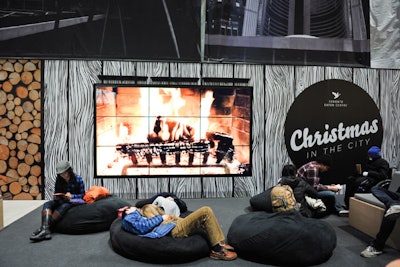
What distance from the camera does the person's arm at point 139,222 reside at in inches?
155

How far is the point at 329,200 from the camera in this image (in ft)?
18.7

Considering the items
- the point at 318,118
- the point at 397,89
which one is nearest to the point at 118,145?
the point at 318,118

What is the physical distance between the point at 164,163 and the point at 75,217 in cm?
218

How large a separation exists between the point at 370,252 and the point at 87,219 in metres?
3.49

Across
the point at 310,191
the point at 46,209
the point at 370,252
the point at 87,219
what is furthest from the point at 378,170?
the point at 46,209

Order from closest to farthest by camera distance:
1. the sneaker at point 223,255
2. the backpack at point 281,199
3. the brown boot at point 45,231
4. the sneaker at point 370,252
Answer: the sneaker at point 223,255 < the sneaker at point 370,252 < the backpack at point 281,199 < the brown boot at point 45,231

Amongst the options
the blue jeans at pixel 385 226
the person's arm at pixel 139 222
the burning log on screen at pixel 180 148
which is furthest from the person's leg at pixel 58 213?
the blue jeans at pixel 385 226

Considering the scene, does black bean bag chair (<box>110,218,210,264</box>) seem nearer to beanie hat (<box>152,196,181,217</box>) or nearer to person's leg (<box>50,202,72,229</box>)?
beanie hat (<box>152,196,181,217</box>)

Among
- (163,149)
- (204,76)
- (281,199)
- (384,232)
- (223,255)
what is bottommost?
(223,255)

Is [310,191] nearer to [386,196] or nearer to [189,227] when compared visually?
[386,196]

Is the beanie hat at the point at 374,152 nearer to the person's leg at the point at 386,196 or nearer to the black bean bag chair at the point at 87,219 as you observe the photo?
the person's leg at the point at 386,196

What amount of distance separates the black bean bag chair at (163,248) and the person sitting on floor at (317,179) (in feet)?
7.87

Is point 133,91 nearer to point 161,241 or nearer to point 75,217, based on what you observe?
point 75,217

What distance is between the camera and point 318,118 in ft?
23.0
